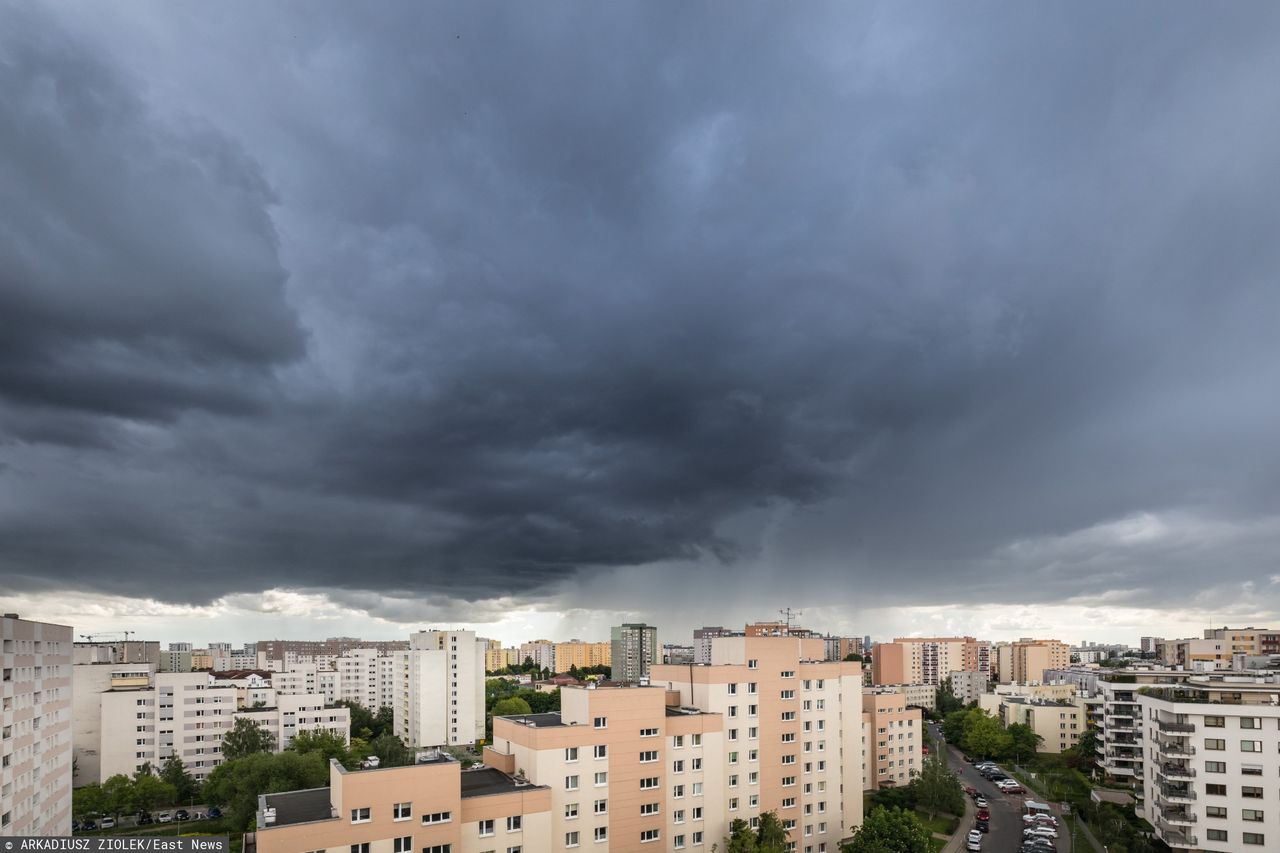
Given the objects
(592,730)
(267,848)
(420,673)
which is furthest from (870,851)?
(420,673)

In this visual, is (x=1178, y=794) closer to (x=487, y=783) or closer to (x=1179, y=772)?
(x=1179, y=772)

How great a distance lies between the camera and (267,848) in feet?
105

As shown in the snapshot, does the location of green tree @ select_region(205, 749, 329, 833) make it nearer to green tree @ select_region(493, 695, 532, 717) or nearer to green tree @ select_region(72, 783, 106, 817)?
green tree @ select_region(72, 783, 106, 817)

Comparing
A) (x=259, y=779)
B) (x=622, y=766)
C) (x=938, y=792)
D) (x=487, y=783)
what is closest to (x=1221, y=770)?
(x=938, y=792)

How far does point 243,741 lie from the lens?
89375mm

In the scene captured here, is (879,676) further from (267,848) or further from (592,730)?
(267,848)

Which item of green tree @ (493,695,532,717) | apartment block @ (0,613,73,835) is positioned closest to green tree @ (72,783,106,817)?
apartment block @ (0,613,73,835)

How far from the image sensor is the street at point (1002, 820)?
6619 cm

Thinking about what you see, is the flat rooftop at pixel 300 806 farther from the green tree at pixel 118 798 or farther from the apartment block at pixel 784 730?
the green tree at pixel 118 798

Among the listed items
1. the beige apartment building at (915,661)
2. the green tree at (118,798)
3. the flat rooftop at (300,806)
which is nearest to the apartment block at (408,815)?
the flat rooftop at (300,806)

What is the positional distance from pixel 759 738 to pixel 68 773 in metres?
51.9

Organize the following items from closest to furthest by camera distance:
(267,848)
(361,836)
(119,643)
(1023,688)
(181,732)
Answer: (267,848) → (361,836) → (181,732) → (1023,688) → (119,643)

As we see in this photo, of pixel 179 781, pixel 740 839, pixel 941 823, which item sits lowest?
pixel 941 823

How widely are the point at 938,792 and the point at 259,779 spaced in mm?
65928
